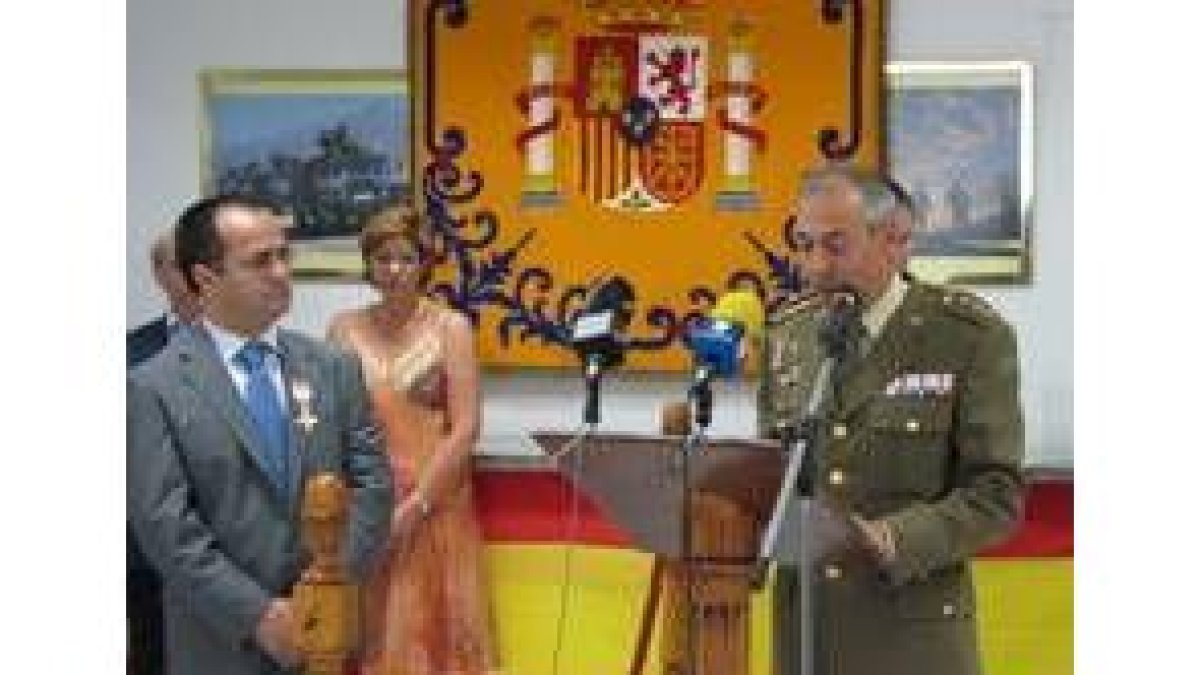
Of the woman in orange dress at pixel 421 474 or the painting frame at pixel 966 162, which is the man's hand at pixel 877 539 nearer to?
the woman in orange dress at pixel 421 474

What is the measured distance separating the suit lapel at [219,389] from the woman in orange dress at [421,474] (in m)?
1.57

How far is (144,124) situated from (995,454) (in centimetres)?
257

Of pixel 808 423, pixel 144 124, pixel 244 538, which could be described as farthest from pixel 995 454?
pixel 144 124

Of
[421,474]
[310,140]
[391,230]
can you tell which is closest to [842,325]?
[421,474]

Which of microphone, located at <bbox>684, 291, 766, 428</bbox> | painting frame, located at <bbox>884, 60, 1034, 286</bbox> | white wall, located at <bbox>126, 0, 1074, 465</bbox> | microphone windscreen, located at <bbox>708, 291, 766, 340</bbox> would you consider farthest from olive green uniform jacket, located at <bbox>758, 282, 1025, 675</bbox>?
painting frame, located at <bbox>884, 60, 1034, 286</bbox>

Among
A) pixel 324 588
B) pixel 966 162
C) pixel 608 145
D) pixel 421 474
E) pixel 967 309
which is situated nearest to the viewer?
pixel 324 588

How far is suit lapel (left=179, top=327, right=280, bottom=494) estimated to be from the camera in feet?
8.93

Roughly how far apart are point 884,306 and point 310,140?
7.28ft

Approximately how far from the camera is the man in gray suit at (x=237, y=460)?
8.72ft

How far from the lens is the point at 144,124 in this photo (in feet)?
15.4

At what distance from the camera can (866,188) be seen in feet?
8.65

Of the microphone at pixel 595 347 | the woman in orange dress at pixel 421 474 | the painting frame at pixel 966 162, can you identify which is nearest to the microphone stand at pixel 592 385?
the microphone at pixel 595 347

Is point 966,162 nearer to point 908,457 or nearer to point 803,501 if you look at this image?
point 908,457

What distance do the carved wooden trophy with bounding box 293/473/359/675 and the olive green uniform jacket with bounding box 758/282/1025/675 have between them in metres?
0.56
